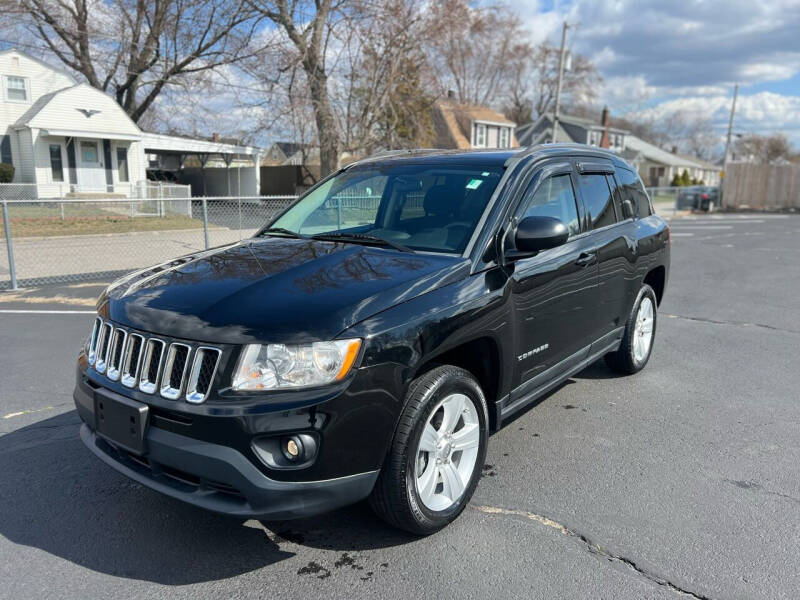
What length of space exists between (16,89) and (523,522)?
33.4 metres

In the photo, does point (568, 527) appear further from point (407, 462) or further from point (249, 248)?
point (249, 248)

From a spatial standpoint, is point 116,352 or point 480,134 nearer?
point 116,352

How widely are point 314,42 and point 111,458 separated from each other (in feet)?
61.3

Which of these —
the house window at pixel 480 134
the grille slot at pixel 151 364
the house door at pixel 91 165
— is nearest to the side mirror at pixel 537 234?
the grille slot at pixel 151 364

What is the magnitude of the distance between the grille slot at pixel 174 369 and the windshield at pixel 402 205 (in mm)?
1344

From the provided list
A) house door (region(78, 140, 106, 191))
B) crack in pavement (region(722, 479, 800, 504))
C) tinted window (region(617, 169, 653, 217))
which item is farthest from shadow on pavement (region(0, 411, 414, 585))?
house door (region(78, 140, 106, 191))

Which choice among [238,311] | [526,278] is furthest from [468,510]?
Result: [238,311]

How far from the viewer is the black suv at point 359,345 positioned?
8.45 ft

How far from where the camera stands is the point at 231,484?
254 centimetres

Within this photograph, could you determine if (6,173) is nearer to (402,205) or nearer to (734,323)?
(402,205)

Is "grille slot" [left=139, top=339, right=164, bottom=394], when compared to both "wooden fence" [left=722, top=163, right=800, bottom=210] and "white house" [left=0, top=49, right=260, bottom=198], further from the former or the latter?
"wooden fence" [left=722, top=163, right=800, bottom=210]

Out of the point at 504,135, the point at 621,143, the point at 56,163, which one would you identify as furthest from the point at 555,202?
the point at 621,143

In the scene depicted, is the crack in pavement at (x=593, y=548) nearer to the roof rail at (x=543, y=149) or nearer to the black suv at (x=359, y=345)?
the black suv at (x=359, y=345)

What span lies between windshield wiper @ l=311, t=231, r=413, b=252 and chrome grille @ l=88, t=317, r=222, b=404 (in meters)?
1.31
